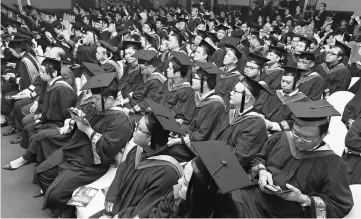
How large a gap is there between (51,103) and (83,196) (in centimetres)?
145

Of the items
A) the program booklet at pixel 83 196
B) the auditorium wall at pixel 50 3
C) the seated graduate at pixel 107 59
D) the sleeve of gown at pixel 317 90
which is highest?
the auditorium wall at pixel 50 3

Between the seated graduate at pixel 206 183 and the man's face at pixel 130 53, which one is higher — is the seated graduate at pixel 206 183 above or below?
below

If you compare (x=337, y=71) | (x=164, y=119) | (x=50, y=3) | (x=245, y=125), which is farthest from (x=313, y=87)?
(x=50, y=3)

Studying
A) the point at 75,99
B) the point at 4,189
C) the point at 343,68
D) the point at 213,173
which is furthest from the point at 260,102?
the point at 4,189

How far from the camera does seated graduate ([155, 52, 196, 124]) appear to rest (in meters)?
3.62

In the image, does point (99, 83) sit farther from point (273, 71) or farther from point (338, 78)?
point (338, 78)

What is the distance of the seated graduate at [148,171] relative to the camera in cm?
208

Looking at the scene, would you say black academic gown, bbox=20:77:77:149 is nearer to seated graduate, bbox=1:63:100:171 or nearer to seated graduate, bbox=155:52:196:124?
seated graduate, bbox=1:63:100:171

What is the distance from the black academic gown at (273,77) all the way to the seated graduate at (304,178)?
2.97 meters

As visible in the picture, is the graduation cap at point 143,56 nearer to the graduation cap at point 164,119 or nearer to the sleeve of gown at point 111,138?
the sleeve of gown at point 111,138

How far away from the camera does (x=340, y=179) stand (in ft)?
6.22

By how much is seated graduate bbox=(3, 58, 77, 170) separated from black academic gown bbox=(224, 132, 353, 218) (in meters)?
2.35

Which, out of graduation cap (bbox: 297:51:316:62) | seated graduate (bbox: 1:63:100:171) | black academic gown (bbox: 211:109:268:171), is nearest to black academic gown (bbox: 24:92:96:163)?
seated graduate (bbox: 1:63:100:171)

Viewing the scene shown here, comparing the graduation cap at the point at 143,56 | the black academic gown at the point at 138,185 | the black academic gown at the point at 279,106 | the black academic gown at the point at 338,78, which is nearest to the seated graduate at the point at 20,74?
the graduation cap at the point at 143,56
